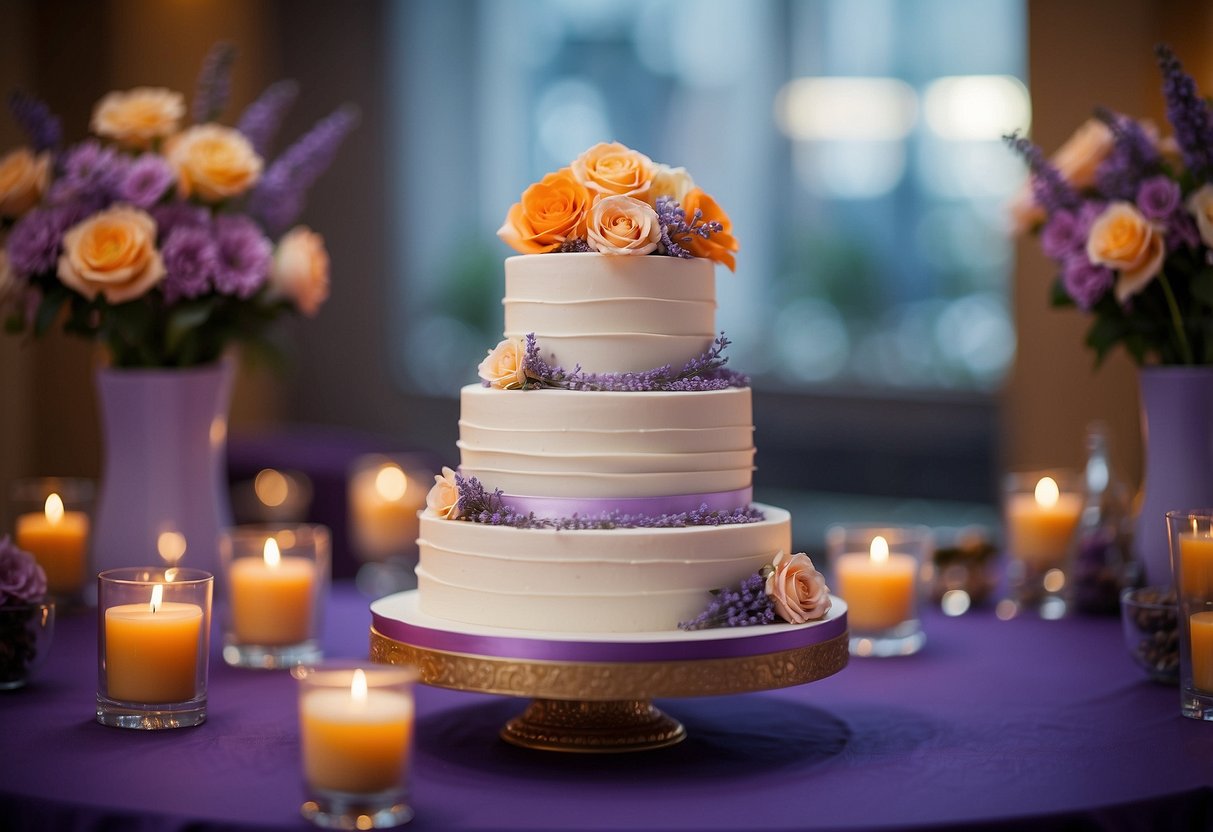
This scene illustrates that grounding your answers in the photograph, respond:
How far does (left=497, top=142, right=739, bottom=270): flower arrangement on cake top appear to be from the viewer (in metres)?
2.34

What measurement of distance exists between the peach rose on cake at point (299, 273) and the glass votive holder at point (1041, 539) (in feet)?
5.42

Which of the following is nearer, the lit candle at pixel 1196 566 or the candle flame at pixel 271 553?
the lit candle at pixel 1196 566

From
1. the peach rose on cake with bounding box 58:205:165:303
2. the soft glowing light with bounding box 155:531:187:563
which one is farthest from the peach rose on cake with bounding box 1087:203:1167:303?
the soft glowing light with bounding box 155:531:187:563

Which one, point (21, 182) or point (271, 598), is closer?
point (271, 598)

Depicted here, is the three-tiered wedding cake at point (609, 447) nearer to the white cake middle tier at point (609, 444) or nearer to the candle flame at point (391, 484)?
the white cake middle tier at point (609, 444)

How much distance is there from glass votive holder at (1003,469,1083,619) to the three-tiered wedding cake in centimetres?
120

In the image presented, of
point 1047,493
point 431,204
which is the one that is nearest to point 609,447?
point 1047,493

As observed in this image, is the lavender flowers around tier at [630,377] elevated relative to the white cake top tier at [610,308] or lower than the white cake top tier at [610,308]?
lower

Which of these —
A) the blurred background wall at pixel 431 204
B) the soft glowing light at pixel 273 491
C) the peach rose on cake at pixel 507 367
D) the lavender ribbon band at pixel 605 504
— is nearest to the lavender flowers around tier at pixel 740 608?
the lavender ribbon band at pixel 605 504

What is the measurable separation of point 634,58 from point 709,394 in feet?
24.5

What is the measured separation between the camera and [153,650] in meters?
2.33

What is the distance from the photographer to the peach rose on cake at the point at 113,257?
10.1 ft

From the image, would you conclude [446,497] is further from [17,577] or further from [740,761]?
[17,577]

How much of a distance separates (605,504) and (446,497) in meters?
0.26
